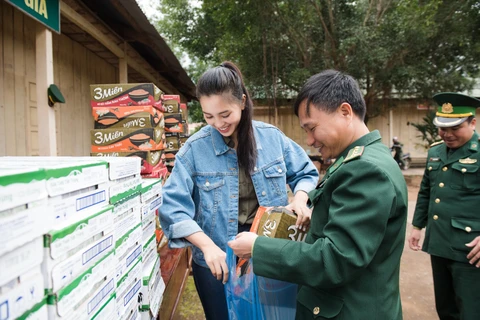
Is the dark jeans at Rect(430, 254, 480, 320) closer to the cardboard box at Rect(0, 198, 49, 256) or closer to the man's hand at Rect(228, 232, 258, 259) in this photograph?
the man's hand at Rect(228, 232, 258, 259)

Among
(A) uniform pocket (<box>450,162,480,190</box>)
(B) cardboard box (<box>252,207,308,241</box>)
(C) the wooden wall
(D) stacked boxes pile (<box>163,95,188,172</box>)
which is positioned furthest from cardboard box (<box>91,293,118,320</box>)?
(D) stacked boxes pile (<box>163,95,188,172</box>)

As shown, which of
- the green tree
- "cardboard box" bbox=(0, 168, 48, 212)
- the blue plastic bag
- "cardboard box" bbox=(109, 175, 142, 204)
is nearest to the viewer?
"cardboard box" bbox=(0, 168, 48, 212)

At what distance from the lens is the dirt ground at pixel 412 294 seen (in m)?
3.11

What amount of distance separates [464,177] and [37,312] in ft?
8.87

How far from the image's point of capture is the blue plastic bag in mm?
1237

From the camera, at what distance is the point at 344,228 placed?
0.93m

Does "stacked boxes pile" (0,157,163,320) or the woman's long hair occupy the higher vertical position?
the woman's long hair

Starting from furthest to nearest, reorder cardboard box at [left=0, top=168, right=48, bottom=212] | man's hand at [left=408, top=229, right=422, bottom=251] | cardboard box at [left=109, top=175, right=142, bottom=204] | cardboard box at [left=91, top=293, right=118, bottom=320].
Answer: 1. man's hand at [left=408, top=229, right=422, bottom=251]
2. cardboard box at [left=109, top=175, right=142, bottom=204]
3. cardboard box at [left=91, top=293, right=118, bottom=320]
4. cardboard box at [left=0, top=168, right=48, bottom=212]

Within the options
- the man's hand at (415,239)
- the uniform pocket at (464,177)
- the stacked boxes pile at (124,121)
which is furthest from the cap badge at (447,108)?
the stacked boxes pile at (124,121)

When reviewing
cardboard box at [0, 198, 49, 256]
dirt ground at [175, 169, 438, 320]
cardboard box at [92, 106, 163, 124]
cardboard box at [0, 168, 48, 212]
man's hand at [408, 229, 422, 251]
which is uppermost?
cardboard box at [92, 106, 163, 124]

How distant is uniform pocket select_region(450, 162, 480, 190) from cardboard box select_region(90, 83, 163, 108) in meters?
2.48

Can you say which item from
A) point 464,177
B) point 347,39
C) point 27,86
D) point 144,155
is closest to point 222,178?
point 144,155

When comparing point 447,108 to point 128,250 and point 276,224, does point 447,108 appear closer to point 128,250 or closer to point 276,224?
point 276,224

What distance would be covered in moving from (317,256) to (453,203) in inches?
79.5
